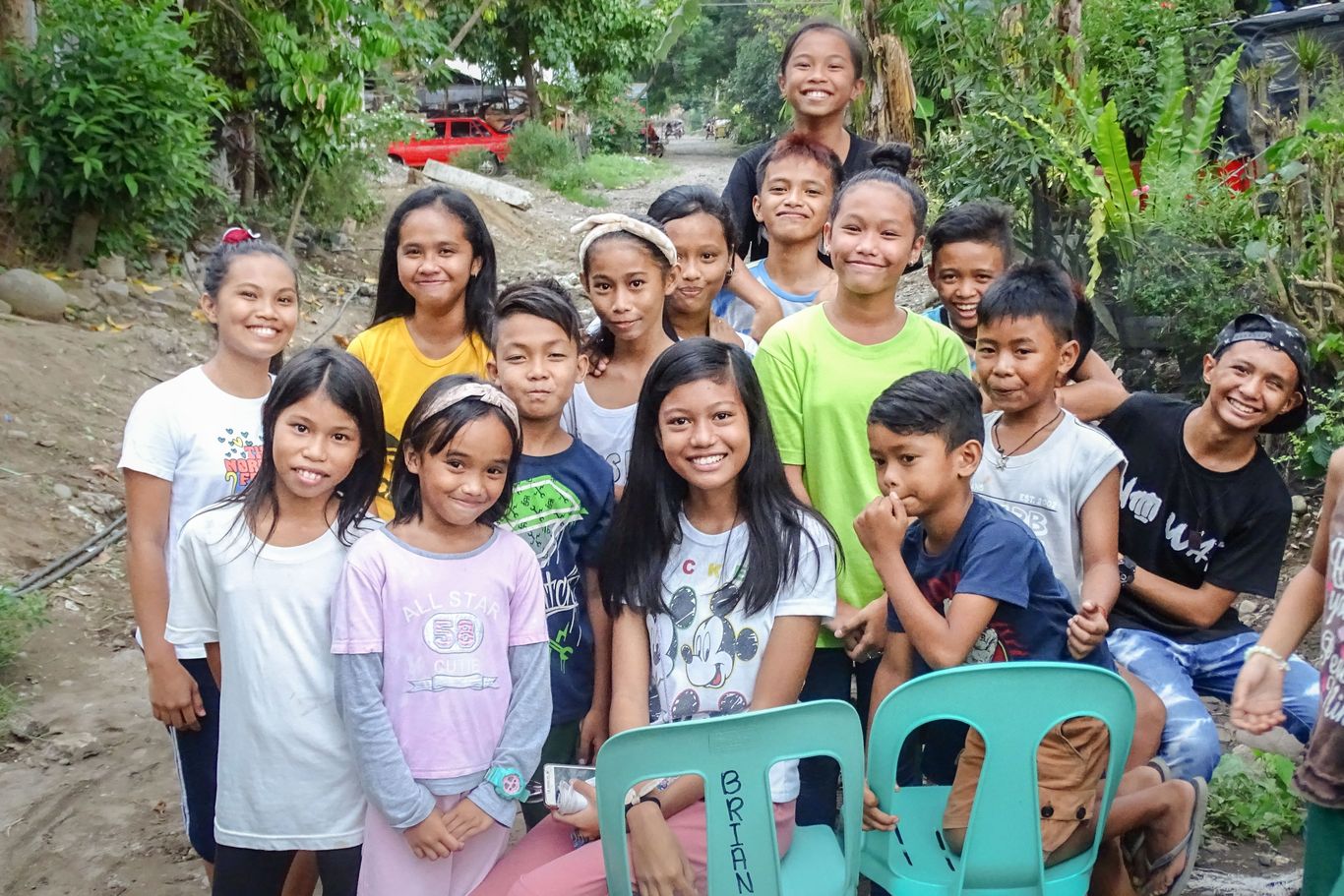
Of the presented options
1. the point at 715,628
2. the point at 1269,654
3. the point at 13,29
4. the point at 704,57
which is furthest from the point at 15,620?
the point at 704,57

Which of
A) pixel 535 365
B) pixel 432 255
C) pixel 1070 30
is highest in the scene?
pixel 1070 30

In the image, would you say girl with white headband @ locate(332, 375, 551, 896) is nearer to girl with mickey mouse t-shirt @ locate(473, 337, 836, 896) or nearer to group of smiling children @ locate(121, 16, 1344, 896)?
group of smiling children @ locate(121, 16, 1344, 896)

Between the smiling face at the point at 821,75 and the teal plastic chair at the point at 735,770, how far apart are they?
2503mm

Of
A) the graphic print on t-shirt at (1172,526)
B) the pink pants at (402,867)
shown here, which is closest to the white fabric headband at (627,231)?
the graphic print on t-shirt at (1172,526)

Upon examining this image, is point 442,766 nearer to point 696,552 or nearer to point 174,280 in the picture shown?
point 696,552

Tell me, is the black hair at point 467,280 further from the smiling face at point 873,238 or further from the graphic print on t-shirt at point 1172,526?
the graphic print on t-shirt at point 1172,526

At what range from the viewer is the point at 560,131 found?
24.4 metres

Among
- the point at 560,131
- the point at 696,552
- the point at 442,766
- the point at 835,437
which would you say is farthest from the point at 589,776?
the point at 560,131

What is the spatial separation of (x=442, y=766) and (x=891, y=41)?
20.4ft

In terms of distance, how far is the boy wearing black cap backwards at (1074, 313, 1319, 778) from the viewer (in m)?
2.77

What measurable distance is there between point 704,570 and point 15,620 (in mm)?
3488

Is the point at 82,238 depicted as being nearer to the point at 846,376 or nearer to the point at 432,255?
the point at 432,255

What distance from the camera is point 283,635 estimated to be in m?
2.37

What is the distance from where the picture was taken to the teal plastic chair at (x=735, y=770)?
6.68 feet
